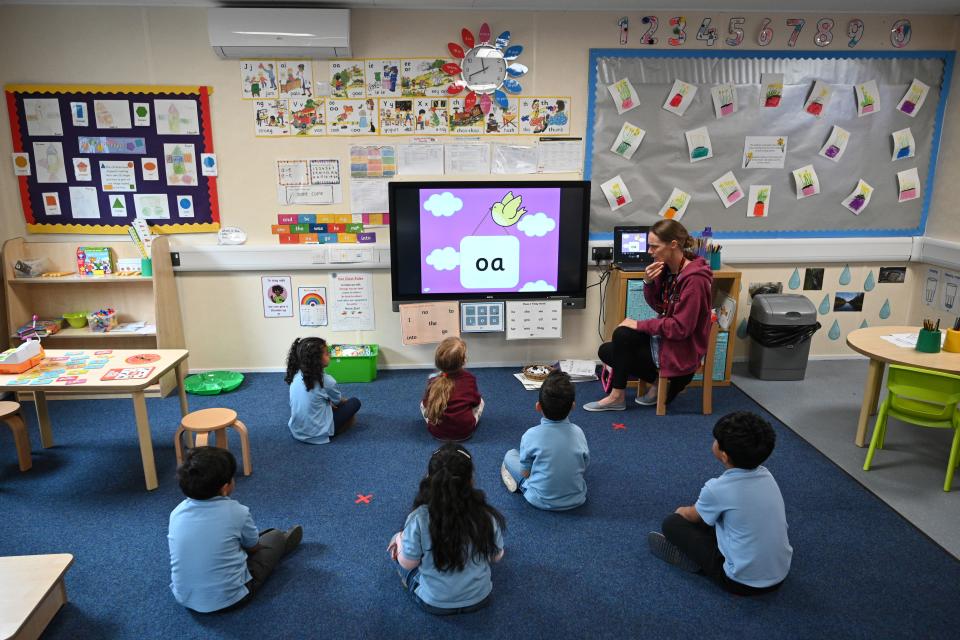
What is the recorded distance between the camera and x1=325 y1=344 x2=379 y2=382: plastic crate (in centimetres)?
442

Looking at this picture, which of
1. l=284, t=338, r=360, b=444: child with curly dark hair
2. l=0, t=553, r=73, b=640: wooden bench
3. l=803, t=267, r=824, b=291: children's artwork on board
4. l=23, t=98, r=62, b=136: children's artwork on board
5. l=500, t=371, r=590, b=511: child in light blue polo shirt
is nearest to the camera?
l=0, t=553, r=73, b=640: wooden bench

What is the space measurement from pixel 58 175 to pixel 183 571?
3208 mm

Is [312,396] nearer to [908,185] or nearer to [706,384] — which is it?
[706,384]

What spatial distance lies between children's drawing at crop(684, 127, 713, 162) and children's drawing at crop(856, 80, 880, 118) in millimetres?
1080

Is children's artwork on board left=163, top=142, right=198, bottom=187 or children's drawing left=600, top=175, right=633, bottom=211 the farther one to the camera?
children's drawing left=600, top=175, right=633, bottom=211

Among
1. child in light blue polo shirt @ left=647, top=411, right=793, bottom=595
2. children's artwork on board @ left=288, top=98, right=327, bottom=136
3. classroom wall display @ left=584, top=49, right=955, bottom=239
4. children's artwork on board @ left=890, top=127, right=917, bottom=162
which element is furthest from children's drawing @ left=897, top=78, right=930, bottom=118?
children's artwork on board @ left=288, top=98, right=327, bottom=136

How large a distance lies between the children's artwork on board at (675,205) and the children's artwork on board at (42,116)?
4063 mm

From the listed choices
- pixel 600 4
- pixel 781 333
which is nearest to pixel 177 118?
pixel 600 4

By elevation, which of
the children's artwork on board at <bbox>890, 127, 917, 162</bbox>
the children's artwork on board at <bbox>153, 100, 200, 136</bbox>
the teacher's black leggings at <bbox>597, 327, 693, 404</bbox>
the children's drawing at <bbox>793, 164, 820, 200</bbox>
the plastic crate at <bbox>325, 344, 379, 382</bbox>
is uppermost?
the children's artwork on board at <bbox>153, 100, 200, 136</bbox>

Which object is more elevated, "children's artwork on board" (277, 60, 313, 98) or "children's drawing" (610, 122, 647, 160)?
"children's artwork on board" (277, 60, 313, 98)

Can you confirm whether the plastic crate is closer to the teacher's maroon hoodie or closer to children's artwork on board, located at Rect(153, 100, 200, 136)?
children's artwork on board, located at Rect(153, 100, 200, 136)

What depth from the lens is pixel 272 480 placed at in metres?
3.16

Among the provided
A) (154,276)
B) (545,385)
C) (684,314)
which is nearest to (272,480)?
(545,385)

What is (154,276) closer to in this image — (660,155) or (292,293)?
(292,293)
